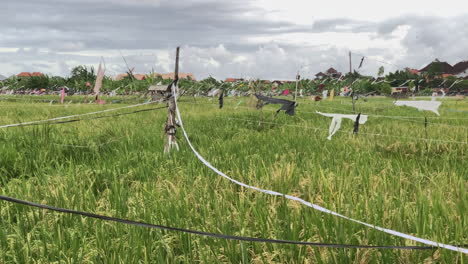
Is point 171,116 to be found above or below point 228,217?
above

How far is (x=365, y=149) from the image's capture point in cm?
455

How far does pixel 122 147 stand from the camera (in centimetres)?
492

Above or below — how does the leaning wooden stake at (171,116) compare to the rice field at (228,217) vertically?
above

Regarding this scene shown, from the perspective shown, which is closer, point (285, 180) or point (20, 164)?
point (285, 180)

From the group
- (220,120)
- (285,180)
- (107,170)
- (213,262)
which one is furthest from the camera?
(220,120)

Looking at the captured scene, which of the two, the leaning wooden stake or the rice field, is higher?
the leaning wooden stake

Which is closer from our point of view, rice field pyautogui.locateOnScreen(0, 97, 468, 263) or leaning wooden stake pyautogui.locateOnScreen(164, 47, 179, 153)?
rice field pyautogui.locateOnScreen(0, 97, 468, 263)

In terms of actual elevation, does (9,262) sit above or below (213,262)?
below

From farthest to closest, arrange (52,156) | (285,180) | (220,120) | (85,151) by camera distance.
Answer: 1. (220,120)
2. (85,151)
3. (52,156)
4. (285,180)

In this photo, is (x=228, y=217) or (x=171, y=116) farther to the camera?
(x=171, y=116)

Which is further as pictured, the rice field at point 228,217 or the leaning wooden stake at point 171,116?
the leaning wooden stake at point 171,116

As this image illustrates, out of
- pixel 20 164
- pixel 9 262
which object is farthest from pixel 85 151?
pixel 9 262

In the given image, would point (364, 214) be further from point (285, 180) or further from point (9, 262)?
point (9, 262)

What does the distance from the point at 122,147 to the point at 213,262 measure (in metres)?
3.55
